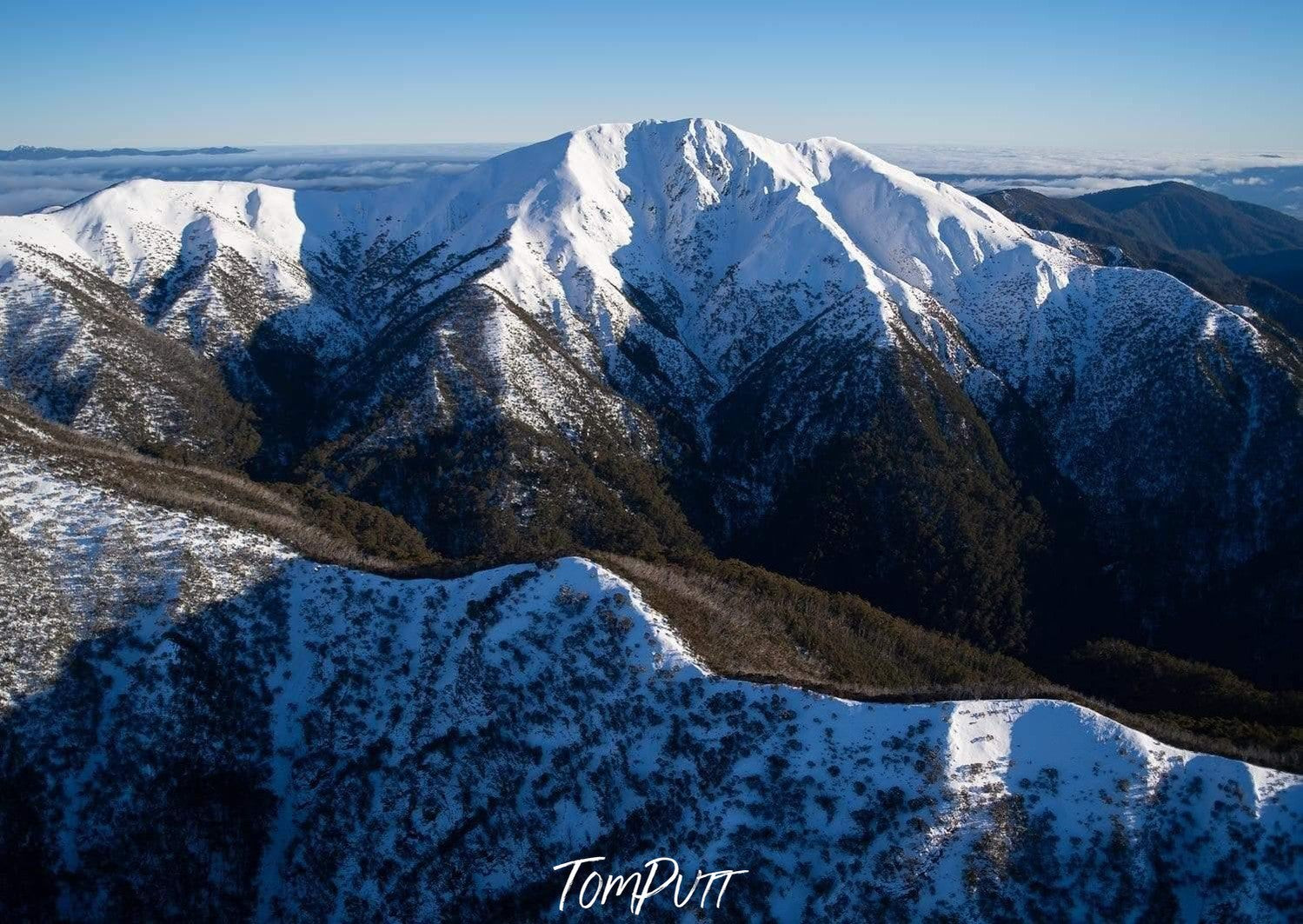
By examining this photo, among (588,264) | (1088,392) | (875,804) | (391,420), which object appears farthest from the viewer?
(588,264)

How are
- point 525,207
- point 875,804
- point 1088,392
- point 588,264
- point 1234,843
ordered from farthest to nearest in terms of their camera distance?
point 525,207
point 588,264
point 1088,392
point 875,804
point 1234,843

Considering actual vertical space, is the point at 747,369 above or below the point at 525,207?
below

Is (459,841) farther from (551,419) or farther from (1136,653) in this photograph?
(551,419)

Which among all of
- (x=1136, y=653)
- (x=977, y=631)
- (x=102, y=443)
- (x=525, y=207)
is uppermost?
(x=525, y=207)

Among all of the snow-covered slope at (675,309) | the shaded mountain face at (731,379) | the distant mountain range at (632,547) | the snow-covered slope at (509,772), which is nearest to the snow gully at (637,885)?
the snow-covered slope at (509,772)

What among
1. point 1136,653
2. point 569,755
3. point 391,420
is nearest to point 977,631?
point 1136,653

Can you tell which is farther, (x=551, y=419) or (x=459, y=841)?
(x=551, y=419)
